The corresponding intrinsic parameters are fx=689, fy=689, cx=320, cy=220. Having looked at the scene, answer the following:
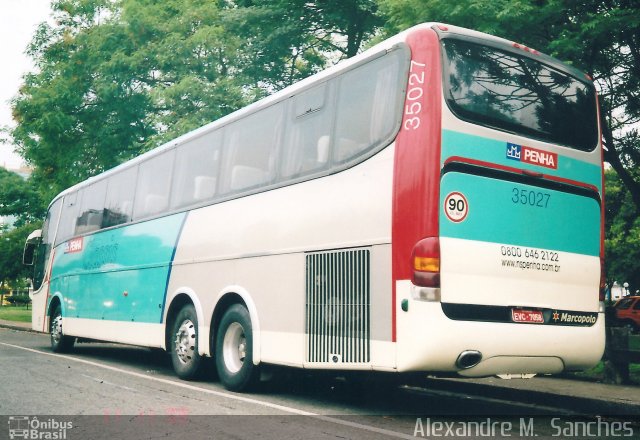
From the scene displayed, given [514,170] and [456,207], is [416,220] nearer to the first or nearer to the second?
[456,207]

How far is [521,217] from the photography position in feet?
22.7

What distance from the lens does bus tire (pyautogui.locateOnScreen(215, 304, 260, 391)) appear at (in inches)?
336

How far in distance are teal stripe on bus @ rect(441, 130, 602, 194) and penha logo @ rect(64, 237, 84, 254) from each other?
10.1 metres

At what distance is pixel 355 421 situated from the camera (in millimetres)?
6812

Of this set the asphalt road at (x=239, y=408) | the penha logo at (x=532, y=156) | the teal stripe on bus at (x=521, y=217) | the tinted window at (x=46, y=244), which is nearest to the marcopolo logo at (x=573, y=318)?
the teal stripe on bus at (x=521, y=217)

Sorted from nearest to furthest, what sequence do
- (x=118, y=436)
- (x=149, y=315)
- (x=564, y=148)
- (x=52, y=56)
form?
(x=118, y=436) < (x=564, y=148) < (x=149, y=315) < (x=52, y=56)

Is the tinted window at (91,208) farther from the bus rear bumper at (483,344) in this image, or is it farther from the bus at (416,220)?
the bus rear bumper at (483,344)

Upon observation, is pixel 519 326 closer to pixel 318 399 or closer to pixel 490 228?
pixel 490 228

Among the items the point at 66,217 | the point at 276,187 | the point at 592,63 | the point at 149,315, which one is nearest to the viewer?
the point at 276,187

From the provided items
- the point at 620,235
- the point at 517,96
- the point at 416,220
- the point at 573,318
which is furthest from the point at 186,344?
the point at 620,235

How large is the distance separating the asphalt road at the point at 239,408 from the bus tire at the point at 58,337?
396 cm

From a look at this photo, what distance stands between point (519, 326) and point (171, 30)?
61.5ft

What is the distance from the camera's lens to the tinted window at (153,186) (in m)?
11.3

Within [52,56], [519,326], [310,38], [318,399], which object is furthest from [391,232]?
[52,56]
